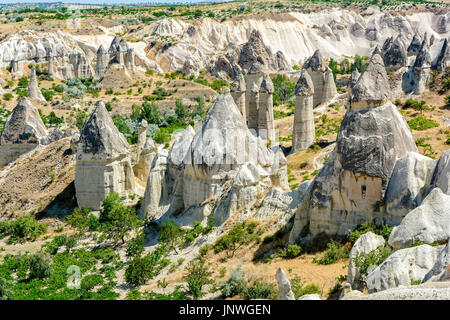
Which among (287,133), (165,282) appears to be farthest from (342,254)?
(287,133)

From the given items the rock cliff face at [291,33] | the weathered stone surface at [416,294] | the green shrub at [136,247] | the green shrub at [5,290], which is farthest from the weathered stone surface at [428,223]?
the rock cliff face at [291,33]

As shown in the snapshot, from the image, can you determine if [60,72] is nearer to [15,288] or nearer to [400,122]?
[15,288]

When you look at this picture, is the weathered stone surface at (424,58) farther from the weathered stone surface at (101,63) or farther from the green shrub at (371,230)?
the weathered stone surface at (101,63)

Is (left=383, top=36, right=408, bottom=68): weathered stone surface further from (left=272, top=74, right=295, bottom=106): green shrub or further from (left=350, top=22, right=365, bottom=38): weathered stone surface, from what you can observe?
(left=350, top=22, right=365, bottom=38): weathered stone surface

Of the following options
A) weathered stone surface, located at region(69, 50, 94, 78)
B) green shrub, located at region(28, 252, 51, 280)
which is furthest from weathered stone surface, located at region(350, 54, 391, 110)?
weathered stone surface, located at region(69, 50, 94, 78)

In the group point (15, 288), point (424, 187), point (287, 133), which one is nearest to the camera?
point (424, 187)

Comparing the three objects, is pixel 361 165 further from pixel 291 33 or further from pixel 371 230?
pixel 291 33
